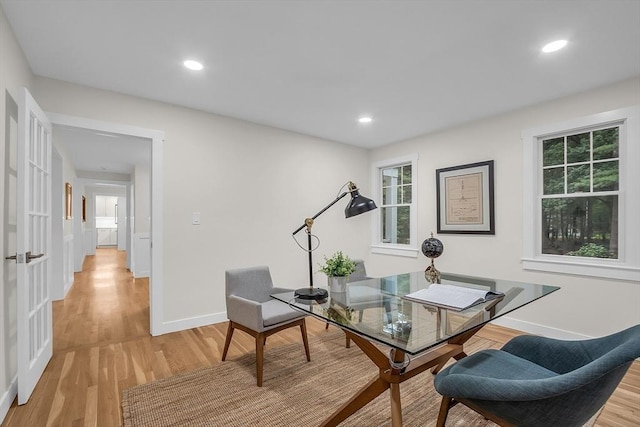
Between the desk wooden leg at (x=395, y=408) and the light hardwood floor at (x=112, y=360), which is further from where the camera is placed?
the light hardwood floor at (x=112, y=360)

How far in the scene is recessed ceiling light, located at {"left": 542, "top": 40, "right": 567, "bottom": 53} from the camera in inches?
80.3

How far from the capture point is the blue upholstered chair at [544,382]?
1.00m

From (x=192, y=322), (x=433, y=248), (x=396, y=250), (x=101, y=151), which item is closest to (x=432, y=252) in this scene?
(x=433, y=248)

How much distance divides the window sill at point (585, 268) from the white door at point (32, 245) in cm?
413

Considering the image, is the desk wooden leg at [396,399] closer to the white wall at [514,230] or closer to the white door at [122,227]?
the white wall at [514,230]

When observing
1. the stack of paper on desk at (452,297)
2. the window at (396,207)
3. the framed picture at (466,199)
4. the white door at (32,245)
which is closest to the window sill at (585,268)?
the framed picture at (466,199)

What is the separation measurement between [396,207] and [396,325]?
137 inches

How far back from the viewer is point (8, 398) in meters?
1.82

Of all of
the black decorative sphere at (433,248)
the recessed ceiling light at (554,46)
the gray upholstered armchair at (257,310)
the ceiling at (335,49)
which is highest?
Answer: the ceiling at (335,49)

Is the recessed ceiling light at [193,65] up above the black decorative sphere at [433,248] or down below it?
above

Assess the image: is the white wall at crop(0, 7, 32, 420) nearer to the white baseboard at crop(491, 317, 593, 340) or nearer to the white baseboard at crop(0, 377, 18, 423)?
the white baseboard at crop(0, 377, 18, 423)

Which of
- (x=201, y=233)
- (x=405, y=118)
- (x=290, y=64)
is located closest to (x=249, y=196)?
(x=201, y=233)

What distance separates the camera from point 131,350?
8.85 feet

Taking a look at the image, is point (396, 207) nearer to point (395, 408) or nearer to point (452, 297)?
point (452, 297)
